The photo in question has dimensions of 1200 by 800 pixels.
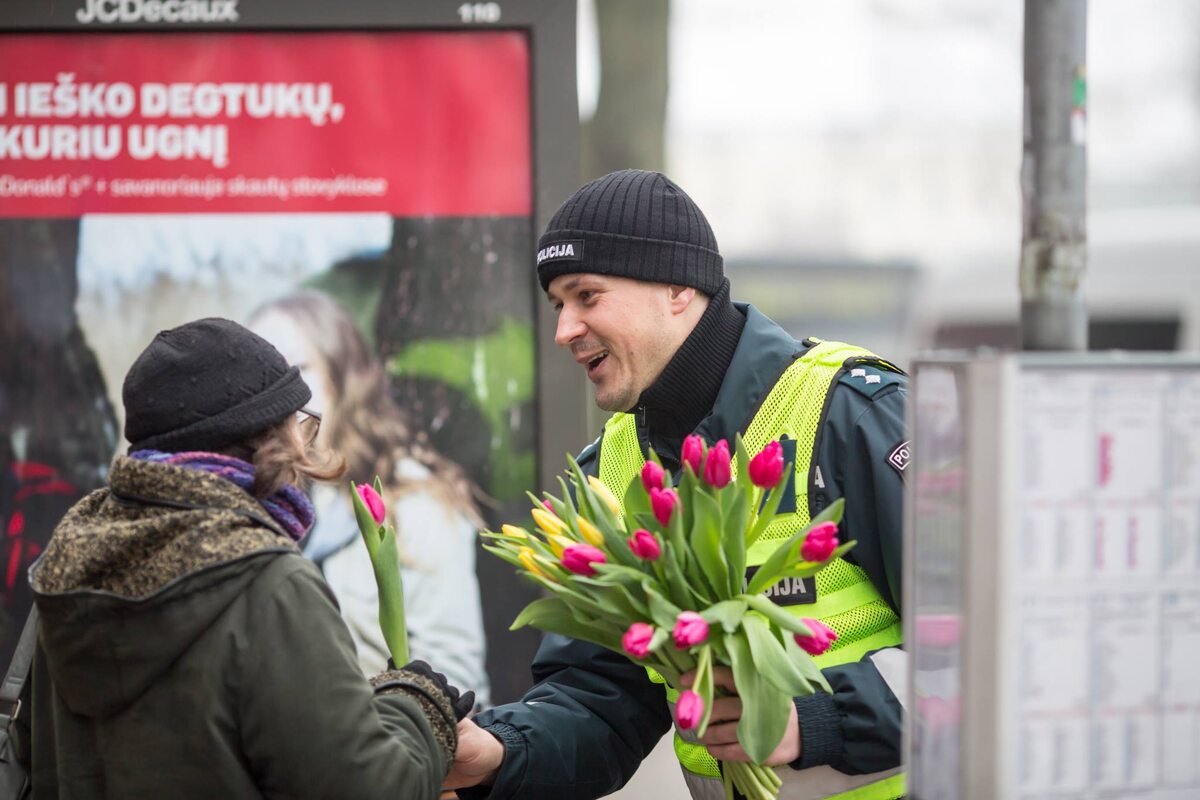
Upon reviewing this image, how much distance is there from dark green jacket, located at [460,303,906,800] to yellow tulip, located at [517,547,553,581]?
0.48m

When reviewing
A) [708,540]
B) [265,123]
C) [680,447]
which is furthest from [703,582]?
[265,123]

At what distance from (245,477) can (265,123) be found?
7.41ft

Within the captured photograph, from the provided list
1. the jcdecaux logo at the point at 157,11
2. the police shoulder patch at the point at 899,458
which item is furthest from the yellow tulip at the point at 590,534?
the jcdecaux logo at the point at 157,11

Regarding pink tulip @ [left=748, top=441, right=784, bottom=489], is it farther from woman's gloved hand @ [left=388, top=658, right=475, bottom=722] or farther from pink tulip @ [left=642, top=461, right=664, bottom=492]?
woman's gloved hand @ [left=388, top=658, right=475, bottom=722]

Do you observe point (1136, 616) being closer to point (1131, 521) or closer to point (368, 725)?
point (1131, 521)

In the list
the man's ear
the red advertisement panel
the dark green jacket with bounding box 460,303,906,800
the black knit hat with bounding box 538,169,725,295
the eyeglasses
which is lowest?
the dark green jacket with bounding box 460,303,906,800

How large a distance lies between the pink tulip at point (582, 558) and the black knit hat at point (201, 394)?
0.47 metres

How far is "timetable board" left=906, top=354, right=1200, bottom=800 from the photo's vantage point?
176 cm

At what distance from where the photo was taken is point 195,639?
83.6 inches

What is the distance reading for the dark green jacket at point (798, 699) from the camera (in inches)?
98.2

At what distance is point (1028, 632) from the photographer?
177cm

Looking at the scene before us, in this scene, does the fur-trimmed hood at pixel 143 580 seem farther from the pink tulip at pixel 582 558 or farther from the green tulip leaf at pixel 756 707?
the green tulip leaf at pixel 756 707

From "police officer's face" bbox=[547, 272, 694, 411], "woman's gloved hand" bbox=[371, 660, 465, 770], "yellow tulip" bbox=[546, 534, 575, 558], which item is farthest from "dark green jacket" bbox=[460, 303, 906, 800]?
"yellow tulip" bbox=[546, 534, 575, 558]

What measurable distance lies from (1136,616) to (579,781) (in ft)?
4.39
